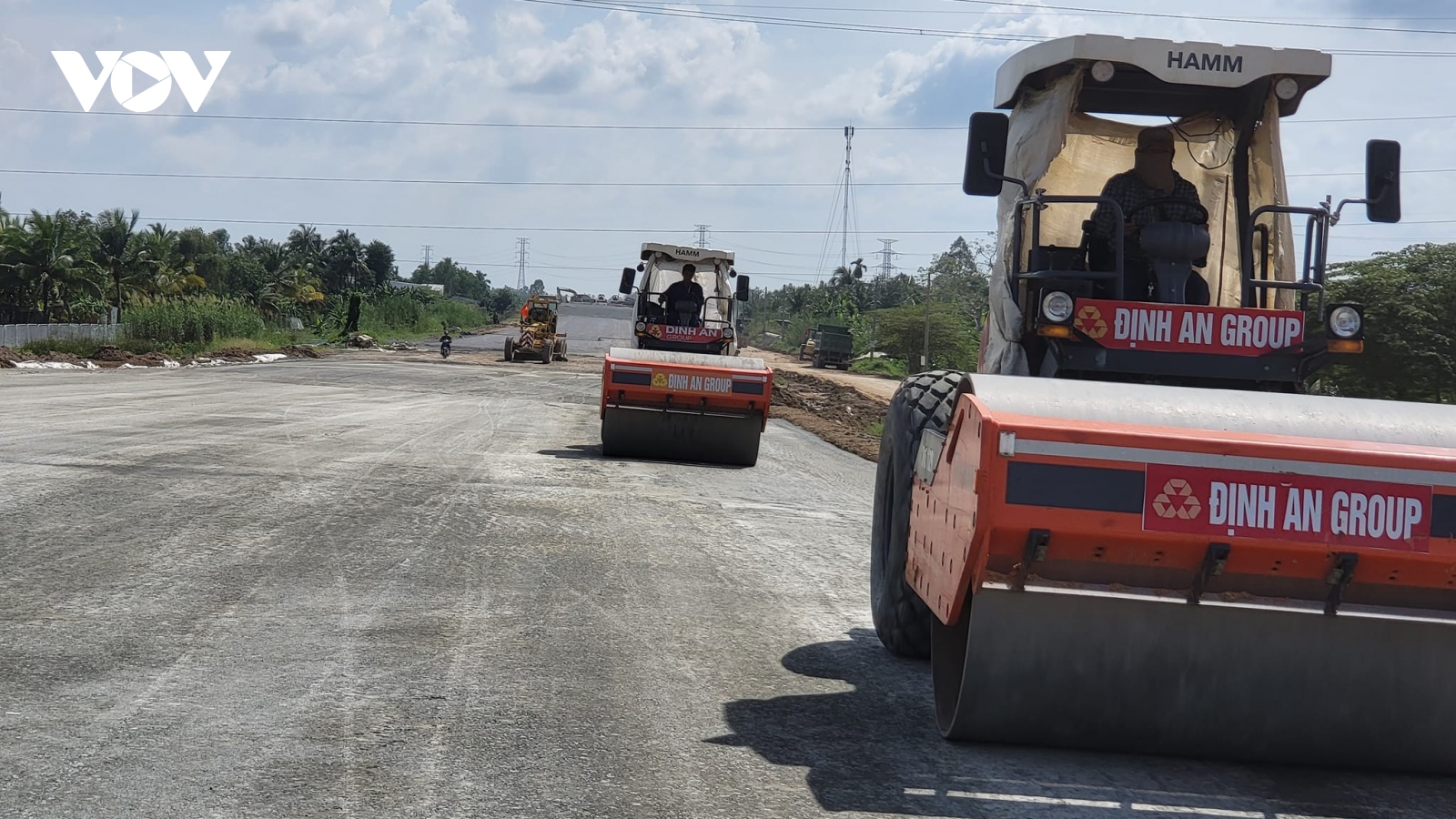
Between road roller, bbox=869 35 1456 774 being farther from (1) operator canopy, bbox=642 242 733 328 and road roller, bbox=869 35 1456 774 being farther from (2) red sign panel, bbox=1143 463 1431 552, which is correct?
(1) operator canopy, bbox=642 242 733 328

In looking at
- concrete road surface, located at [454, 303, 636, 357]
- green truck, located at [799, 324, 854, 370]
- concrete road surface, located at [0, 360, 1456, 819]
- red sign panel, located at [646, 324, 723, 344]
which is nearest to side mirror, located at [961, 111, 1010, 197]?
concrete road surface, located at [0, 360, 1456, 819]

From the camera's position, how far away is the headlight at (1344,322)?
5.77 meters

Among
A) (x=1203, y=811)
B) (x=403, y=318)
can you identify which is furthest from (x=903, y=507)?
(x=403, y=318)

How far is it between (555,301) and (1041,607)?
51.5 metres

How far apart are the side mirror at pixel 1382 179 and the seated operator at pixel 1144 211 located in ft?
2.44

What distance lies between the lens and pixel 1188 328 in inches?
228

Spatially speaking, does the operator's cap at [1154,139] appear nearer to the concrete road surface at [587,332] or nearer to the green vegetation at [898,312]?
the concrete road surface at [587,332]

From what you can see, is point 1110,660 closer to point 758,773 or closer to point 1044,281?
point 758,773

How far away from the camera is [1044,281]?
633 cm

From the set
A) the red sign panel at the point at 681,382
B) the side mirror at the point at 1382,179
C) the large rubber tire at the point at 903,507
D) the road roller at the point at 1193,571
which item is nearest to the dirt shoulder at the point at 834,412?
the red sign panel at the point at 681,382

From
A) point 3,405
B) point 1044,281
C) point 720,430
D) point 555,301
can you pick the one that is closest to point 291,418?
point 3,405

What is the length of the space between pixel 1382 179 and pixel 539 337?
4736 cm

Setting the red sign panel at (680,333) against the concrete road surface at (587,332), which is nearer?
the red sign panel at (680,333)

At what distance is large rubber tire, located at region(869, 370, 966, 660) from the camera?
581cm
